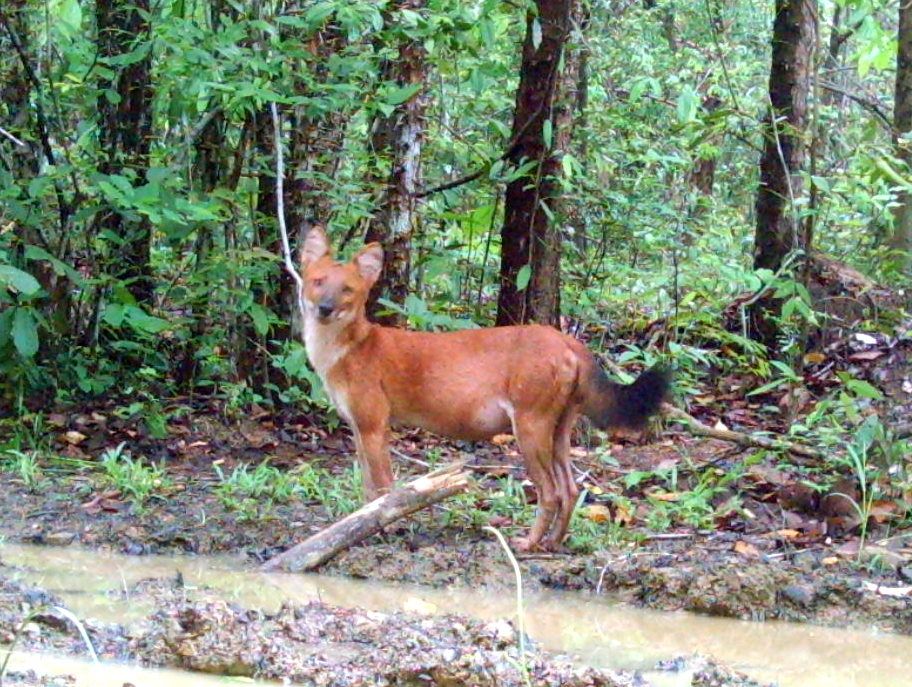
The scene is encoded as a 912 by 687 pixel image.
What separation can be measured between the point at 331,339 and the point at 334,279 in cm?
34

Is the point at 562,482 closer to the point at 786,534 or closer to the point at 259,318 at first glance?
the point at 786,534

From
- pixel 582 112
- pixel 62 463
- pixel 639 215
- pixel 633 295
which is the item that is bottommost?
pixel 62 463

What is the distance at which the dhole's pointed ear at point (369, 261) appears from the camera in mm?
7555

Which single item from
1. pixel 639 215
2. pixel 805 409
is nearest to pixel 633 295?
pixel 639 215

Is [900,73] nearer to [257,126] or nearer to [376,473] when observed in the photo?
[257,126]

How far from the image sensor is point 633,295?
39.2 ft

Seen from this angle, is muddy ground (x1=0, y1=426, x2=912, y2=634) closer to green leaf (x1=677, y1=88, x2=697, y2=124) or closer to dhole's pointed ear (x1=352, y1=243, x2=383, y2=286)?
dhole's pointed ear (x1=352, y1=243, x2=383, y2=286)

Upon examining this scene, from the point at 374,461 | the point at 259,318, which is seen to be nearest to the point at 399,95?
the point at 259,318

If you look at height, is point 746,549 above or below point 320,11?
below

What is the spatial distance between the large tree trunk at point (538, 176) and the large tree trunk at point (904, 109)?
373cm

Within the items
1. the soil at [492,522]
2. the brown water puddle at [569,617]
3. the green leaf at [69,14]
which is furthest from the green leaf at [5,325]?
the brown water puddle at [569,617]

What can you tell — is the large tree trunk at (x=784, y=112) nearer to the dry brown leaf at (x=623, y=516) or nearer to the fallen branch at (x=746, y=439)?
the fallen branch at (x=746, y=439)

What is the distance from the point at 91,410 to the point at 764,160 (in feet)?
18.8

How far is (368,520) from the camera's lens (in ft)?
→ 21.1
